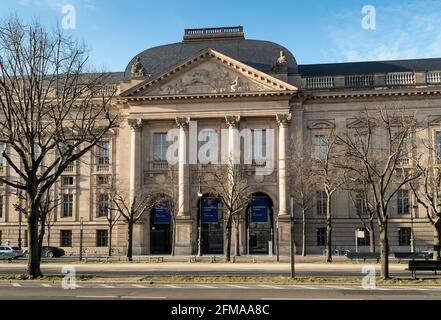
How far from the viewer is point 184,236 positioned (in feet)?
193

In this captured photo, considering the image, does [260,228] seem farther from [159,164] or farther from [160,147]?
[160,147]

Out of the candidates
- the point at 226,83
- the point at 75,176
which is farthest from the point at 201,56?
the point at 75,176

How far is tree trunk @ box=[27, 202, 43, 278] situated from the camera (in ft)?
84.4

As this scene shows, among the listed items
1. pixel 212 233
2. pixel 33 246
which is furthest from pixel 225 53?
pixel 33 246

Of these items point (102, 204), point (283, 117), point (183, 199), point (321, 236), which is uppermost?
point (283, 117)

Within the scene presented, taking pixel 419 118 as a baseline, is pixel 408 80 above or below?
above

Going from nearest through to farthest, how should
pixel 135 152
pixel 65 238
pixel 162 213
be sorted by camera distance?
pixel 162 213 → pixel 135 152 → pixel 65 238

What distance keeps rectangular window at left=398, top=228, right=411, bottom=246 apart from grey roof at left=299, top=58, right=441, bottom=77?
19.1 metres

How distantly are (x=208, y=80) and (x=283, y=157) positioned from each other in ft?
40.1

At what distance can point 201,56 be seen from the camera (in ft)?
199

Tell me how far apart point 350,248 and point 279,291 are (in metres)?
40.6

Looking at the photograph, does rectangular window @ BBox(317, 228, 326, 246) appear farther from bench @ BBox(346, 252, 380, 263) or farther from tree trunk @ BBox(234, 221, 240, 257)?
bench @ BBox(346, 252, 380, 263)

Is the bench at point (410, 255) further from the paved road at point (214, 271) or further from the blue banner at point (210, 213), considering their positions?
the blue banner at point (210, 213)
